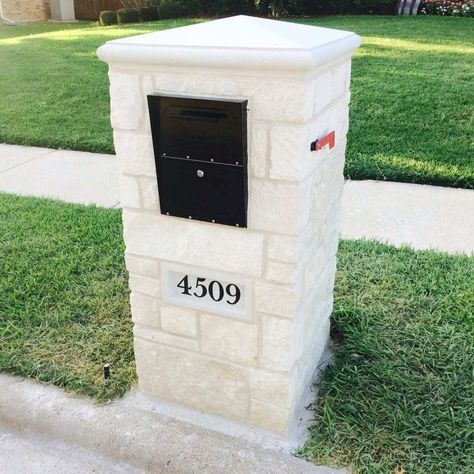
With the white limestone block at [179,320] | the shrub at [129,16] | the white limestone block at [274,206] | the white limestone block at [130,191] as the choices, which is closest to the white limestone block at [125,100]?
the white limestone block at [130,191]

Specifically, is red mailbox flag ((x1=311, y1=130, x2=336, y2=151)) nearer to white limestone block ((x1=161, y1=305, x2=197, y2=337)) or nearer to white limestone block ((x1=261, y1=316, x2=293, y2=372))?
white limestone block ((x1=261, y1=316, x2=293, y2=372))

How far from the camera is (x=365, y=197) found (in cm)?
454

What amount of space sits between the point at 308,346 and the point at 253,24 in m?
1.29

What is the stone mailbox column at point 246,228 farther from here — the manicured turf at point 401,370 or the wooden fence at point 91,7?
the wooden fence at point 91,7

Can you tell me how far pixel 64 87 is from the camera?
304 inches

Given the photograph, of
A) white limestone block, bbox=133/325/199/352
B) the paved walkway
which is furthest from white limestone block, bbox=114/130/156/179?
the paved walkway

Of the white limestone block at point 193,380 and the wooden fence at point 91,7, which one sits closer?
the white limestone block at point 193,380

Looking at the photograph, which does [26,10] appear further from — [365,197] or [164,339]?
[164,339]

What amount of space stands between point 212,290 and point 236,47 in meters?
0.90

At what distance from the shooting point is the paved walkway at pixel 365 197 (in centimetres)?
396

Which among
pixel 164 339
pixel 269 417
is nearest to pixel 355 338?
pixel 269 417

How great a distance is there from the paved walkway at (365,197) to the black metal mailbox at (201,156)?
2.10 m

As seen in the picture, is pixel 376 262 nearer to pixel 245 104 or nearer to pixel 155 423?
pixel 155 423

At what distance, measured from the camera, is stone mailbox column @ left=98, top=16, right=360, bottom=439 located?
6.01 ft
